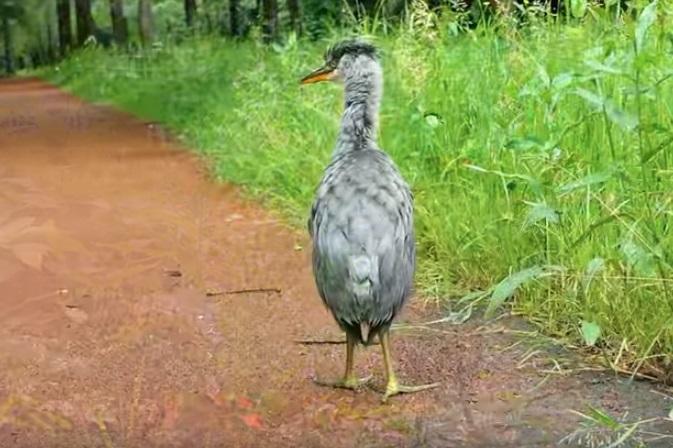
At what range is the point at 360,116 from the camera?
4.39m

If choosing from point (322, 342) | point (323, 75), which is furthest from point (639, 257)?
point (323, 75)

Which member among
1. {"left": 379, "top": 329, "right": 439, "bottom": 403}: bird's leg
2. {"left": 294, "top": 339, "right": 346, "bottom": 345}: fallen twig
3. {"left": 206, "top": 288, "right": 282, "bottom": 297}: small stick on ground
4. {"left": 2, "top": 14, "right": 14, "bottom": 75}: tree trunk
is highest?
{"left": 379, "top": 329, "right": 439, "bottom": 403}: bird's leg

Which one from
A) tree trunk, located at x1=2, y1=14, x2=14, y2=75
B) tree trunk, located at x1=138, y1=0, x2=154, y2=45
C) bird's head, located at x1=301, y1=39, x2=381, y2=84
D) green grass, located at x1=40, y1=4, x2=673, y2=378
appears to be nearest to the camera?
green grass, located at x1=40, y1=4, x2=673, y2=378

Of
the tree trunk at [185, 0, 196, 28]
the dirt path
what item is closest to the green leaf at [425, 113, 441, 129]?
the dirt path

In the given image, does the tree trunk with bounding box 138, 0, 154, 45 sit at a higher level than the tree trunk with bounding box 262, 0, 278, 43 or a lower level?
lower

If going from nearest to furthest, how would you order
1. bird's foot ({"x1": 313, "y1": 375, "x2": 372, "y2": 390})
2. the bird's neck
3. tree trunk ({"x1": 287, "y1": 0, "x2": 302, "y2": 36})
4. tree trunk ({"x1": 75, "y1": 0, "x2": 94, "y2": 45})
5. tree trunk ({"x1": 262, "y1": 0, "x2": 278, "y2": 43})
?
bird's foot ({"x1": 313, "y1": 375, "x2": 372, "y2": 390}) < the bird's neck < tree trunk ({"x1": 262, "y1": 0, "x2": 278, "y2": 43}) < tree trunk ({"x1": 287, "y1": 0, "x2": 302, "y2": 36}) < tree trunk ({"x1": 75, "y1": 0, "x2": 94, "y2": 45})

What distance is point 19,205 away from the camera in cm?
765

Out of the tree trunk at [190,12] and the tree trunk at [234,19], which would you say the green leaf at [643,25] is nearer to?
the tree trunk at [234,19]

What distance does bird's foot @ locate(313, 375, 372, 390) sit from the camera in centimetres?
407

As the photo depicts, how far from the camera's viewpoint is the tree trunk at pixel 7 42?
110ft

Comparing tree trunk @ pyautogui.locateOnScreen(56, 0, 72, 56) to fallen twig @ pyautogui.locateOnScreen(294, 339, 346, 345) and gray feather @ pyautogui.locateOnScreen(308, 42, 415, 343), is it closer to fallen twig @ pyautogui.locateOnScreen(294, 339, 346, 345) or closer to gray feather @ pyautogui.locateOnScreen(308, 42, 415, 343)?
fallen twig @ pyautogui.locateOnScreen(294, 339, 346, 345)

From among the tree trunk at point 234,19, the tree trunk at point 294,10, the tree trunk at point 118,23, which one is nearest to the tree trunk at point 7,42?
the tree trunk at point 118,23

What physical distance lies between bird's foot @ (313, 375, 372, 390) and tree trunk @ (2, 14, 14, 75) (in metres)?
30.0

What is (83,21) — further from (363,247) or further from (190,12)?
(363,247)
